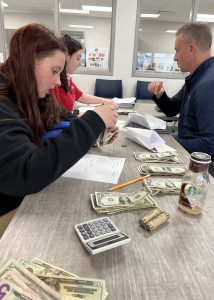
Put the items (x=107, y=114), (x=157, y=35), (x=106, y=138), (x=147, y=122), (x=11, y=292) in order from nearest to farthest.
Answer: (x=11, y=292)
(x=107, y=114)
(x=106, y=138)
(x=147, y=122)
(x=157, y=35)

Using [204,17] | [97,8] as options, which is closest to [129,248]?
[97,8]

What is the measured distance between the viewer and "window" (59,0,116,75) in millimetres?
4227

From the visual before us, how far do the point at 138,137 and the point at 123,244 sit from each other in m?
0.83

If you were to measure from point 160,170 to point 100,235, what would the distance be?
48cm

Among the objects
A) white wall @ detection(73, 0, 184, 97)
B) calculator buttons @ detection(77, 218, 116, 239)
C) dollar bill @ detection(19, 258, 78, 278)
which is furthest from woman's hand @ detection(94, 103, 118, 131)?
white wall @ detection(73, 0, 184, 97)

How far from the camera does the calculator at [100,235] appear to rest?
2.06ft

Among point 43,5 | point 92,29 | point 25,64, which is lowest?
point 25,64

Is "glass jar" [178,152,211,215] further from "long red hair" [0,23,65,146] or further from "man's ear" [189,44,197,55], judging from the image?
"man's ear" [189,44,197,55]

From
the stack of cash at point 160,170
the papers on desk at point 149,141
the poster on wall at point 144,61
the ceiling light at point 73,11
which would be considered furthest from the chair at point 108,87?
the stack of cash at point 160,170

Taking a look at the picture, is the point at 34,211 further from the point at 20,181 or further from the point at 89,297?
the point at 89,297

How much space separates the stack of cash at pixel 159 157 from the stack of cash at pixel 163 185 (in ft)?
0.69

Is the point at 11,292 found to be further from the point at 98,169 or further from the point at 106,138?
the point at 106,138

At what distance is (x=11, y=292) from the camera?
1.58 ft

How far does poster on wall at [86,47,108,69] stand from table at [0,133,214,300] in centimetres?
383
